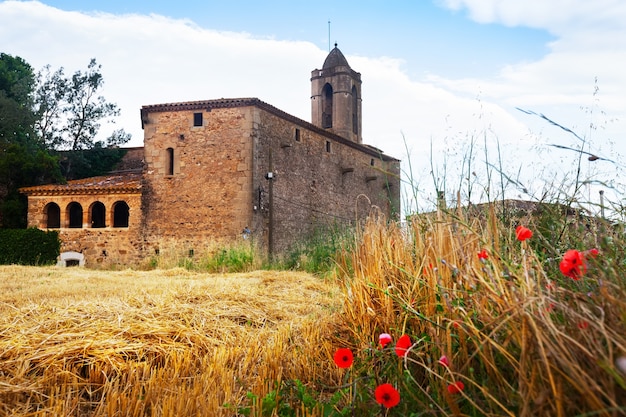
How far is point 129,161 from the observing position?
27156 mm

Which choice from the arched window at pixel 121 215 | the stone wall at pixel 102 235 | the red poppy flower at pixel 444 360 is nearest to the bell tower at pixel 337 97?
the arched window at pixel 121 215

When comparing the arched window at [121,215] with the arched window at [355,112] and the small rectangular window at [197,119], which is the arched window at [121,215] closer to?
the small rectangular window at [197,119]

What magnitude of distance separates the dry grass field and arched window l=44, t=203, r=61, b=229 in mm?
16413

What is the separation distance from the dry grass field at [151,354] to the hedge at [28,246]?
47.3ft

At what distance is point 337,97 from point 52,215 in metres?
13.4

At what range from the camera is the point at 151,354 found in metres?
3.29

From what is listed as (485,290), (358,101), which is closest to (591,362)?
(485,290)

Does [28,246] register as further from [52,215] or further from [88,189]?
[52,215]

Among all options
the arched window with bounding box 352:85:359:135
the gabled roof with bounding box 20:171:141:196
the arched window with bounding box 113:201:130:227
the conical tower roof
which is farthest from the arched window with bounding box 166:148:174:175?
the arched window with bounding box 352:85:359:135

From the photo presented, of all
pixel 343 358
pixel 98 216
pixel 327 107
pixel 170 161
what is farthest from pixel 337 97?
pixel 343 358

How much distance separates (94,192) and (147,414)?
59.7 feet

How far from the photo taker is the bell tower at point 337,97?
25.2 m

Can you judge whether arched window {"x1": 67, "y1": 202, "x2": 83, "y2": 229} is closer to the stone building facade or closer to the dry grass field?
the stone building facade

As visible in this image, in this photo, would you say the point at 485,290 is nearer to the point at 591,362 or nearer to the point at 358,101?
the point at 591,362
